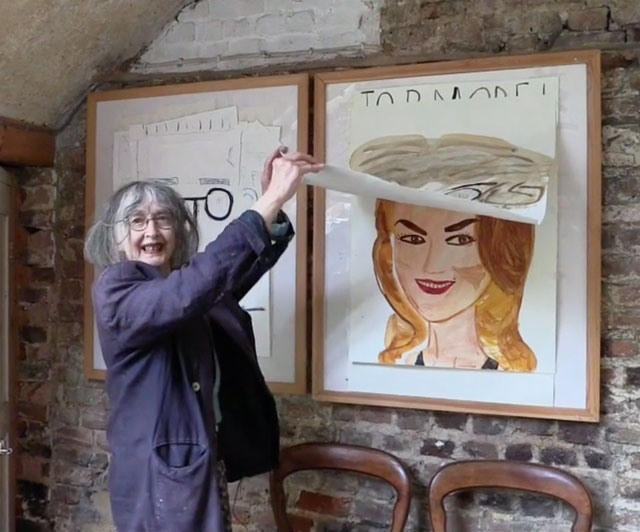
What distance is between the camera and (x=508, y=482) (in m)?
1.87

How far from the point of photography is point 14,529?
2457 millimetres

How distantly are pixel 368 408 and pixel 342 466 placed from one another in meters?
0.18

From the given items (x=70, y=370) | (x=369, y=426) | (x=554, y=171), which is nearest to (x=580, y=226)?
(x=554, y=171)

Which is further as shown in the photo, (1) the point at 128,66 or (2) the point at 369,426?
(1) the point at 128,66

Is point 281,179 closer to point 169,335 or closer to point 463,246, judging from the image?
point 169,335

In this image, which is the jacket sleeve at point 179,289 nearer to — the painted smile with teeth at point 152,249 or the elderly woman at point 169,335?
the elderly woman at point 169,335

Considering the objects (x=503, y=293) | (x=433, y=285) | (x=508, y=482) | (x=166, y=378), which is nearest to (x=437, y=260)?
(x=433, y=285)

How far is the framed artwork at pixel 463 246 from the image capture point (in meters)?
1.85

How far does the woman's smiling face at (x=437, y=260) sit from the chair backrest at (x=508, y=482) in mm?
408

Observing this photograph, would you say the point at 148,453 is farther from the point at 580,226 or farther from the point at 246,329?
the point at 580,226

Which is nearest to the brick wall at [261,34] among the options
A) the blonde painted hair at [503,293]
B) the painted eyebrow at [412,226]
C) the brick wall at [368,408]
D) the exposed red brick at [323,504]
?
the brick wall at [368,408]

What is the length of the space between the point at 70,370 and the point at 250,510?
2.54 ft

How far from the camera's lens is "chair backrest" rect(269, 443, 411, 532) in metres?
1.93

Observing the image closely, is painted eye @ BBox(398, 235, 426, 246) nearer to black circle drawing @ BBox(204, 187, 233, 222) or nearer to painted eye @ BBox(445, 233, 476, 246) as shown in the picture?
painted eye @ BBox(445, 233, 476, 246)
